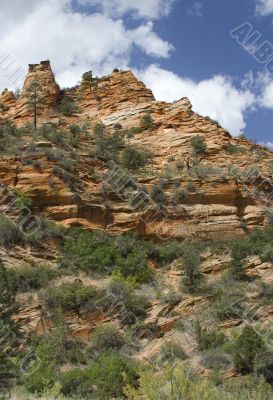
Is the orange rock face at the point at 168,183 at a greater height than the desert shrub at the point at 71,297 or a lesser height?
greater

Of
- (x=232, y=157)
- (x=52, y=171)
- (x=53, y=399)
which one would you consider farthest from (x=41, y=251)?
(x=232, y=157)

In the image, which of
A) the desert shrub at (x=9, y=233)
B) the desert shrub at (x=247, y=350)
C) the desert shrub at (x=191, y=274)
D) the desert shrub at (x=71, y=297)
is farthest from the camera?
the desert shrub at (x=9, y=233)

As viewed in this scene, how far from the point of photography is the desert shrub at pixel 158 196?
26.7 m

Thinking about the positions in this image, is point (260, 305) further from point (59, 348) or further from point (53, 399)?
point (53, 399)

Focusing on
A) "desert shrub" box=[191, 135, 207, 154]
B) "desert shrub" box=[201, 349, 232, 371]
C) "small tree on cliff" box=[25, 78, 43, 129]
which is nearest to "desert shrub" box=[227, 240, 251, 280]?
"desert shrub" box=[201, 349, 232, 371]

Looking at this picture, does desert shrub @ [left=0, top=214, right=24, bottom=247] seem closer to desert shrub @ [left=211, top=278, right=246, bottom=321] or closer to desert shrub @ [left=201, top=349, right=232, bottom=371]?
desert shrub @ [left=211, top=278, right=246, bottom=321]

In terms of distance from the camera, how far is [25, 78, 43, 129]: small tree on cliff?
37.5 metres

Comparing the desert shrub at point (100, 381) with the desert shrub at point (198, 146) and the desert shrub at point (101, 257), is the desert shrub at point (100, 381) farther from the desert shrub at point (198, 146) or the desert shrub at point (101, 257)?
the desert shrub at point (198, 146)

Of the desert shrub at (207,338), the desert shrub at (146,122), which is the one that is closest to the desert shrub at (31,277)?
the desert shrub at (207,338)

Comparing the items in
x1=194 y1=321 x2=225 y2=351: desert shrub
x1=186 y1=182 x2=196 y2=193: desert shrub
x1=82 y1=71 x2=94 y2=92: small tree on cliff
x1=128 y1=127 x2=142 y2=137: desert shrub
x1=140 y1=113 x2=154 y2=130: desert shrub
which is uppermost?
x1=82 y1=71 x2=94 y2=92: small tree on cliff

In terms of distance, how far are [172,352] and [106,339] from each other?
2.57m

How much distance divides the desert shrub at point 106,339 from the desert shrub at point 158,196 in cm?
1037

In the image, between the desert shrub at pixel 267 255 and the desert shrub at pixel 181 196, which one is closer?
the desert shrub at pixel 267 255

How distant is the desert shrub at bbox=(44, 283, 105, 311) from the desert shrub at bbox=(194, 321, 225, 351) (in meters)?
4.69
